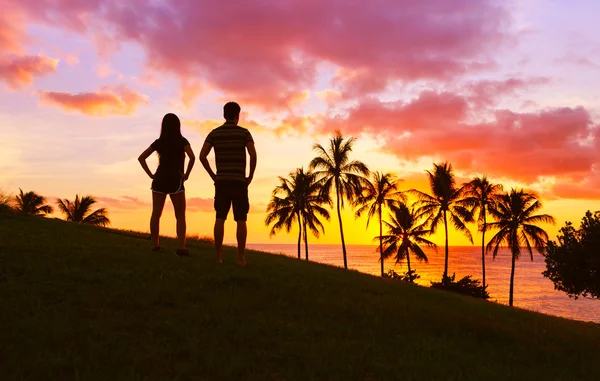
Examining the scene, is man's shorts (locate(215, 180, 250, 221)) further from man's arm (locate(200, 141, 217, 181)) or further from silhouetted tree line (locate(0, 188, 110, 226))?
silhouetted tree line (locate(0, 188, 110, 226))

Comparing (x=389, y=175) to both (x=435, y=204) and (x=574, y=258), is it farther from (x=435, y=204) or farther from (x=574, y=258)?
(x=574, y=258)

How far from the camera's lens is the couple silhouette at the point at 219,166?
→ 830 cm

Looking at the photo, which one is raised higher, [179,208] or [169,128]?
[169,128]

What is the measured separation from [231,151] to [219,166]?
14.5 inches

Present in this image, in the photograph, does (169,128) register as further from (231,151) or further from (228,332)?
(228,332)

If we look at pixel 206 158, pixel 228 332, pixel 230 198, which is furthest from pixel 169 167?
pixel 228 332

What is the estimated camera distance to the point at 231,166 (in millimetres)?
8305

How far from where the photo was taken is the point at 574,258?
31.5 m

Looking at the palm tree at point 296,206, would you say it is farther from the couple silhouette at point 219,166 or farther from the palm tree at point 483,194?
the couple silhouette at point 219,166

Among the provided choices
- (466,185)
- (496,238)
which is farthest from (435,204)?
(496,238)

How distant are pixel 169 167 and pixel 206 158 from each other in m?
0.92

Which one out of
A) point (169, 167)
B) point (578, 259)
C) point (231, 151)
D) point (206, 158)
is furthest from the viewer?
point (578, 259)

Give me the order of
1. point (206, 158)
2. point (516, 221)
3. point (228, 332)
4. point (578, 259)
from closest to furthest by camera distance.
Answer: point (228, 332), point (206, 158), point (578, 259), point (516, 221)

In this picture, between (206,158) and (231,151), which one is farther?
(206,158)
